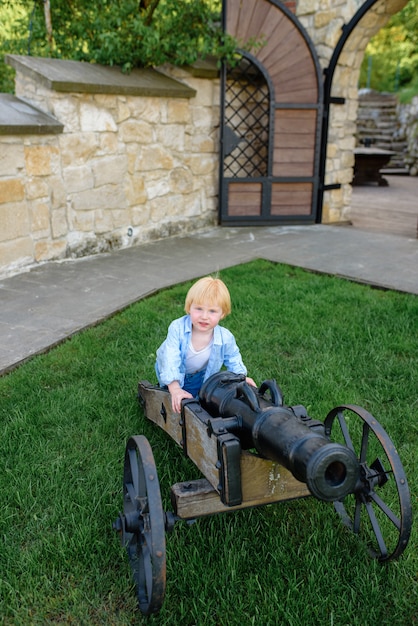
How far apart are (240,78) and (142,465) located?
22.0 ft

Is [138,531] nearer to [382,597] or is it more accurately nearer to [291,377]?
[382,597]

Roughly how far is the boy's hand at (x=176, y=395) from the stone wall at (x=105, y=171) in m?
3.36

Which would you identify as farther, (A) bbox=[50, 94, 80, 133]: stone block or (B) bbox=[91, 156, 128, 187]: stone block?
(B) bbox=[91, 156, 128, 187]: stone block

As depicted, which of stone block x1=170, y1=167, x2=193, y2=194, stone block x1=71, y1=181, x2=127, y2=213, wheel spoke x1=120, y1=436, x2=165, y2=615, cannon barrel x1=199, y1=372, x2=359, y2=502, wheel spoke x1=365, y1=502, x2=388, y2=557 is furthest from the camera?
stone block x1=170, y1=167, x2=193, y2=194

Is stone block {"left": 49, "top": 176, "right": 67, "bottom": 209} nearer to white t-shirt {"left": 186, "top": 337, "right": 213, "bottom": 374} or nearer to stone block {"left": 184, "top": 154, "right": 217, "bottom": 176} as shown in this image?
stone block {"left": 184, "top": 154, "right": 217, "bottom": 176}

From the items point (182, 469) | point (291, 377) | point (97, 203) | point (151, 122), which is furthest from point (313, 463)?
point (151, 122)

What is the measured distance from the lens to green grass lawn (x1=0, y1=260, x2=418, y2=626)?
6.26 feet

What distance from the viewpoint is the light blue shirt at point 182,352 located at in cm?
253

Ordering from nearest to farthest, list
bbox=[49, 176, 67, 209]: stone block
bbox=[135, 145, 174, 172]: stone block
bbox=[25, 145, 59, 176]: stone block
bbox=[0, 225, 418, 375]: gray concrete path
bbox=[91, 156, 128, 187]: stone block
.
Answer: bbox=[0, 225, 418, 375]: gray concrete path < bbox=[25, 145, 59, 176]: stone block < bbox=[49, 176, 67, 209]: stone block < bbox=[91, 156, 128, 187]: stone block < bbox=[135, 145, 174, 172]: stone block

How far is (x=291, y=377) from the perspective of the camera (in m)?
3.44

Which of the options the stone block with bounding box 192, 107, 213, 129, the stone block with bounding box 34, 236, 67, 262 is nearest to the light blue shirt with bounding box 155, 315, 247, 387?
the stone block with bounding box 34, 236, 67, 262

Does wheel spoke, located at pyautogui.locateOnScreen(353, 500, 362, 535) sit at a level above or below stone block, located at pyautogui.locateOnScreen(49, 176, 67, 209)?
below

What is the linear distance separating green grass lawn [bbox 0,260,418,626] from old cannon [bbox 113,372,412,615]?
0.38 ft

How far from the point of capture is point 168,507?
7.72 ft
